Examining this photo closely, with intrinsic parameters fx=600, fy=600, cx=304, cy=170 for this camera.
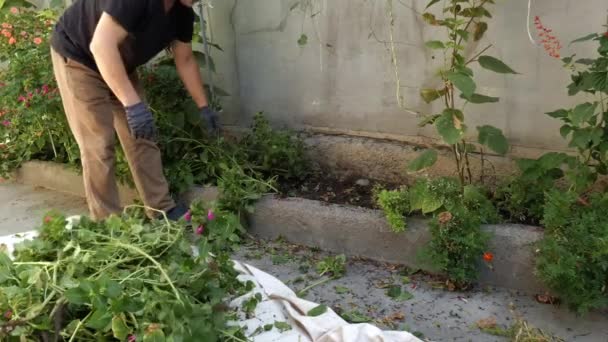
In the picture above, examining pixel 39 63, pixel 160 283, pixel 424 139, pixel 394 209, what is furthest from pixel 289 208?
pixel 39 63

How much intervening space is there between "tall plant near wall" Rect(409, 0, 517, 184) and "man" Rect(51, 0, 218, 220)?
1.41m

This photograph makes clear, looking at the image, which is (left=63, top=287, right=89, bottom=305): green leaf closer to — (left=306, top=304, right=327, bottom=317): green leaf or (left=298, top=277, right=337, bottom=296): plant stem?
(left=306, top=304, right=327, bottom=317): green leaf

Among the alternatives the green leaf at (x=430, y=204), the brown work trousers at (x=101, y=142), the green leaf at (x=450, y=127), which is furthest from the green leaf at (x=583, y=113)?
the brown work trousers at (x=101, y=142)

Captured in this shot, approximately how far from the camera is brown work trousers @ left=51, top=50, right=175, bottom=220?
3.43m

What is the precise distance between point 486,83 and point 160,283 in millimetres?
2272

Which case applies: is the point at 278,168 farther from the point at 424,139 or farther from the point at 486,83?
the point at 486,83

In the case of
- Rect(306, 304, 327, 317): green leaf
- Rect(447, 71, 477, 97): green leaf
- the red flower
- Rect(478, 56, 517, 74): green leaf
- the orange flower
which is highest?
the red flower

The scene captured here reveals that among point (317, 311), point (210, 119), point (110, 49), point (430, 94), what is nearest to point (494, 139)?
point (430, 94)

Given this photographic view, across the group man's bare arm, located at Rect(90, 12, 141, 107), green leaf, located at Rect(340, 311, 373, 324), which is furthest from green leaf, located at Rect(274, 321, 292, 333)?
man's bare arm, located at Rect(90, 12, 141, 107)

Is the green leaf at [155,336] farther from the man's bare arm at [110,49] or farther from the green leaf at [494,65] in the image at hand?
the green leaf at [494,65]

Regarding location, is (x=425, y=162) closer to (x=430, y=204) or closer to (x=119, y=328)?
(x=430, y=204)

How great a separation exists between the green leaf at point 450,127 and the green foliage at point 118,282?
1.18 meters

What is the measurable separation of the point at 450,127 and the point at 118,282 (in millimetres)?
1787

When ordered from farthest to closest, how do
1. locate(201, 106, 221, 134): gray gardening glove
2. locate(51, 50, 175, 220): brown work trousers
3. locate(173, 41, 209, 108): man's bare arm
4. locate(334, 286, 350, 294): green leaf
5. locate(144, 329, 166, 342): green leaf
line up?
locate(201, 106, 221, 134): gray gardening glove, locate(173, 41, 209, 108): man's bare arm, locate(51, 50, 175, 220): brown work trousers, locate(334, 286, 350, 294): green leaf, locate(144, 329, 166, 342): green leaf
